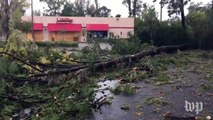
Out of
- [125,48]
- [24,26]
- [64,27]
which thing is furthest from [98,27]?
[125,48]

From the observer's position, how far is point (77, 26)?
120 ft

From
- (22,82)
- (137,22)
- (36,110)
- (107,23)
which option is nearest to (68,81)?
(22,82)

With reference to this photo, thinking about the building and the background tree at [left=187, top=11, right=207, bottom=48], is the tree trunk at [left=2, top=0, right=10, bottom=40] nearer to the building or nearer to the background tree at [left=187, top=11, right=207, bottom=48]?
the background tree at [left=187, top=11, right=207, bottom=48]

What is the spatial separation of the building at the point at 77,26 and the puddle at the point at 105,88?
1055 inches

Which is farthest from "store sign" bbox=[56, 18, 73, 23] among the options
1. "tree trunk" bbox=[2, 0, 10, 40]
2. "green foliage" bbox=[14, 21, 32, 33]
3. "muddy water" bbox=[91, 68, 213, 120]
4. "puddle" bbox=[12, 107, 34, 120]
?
"puddle" bbox=[12, 107, 34, 120]

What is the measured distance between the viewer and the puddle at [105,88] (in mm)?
8311

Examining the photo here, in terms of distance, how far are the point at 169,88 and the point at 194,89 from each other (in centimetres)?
64

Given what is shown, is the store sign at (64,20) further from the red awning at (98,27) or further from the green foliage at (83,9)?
the green foliage at (83,9)

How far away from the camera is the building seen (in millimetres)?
36500

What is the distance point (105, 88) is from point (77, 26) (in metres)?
28.3

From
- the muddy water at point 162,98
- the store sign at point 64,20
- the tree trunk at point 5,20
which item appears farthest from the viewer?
the store sign at point 64,20

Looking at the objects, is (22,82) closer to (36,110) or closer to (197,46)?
(36,110)

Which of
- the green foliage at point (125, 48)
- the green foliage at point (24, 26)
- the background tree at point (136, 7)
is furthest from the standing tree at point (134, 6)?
the green foliage at point (125, 48)

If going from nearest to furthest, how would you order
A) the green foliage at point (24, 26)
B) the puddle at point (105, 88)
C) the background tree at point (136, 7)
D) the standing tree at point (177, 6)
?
the puddle at point (105, 88), the standing tree at point (177, 6), the green foliage at point (24, 26), the background tree at point (136, 7)
